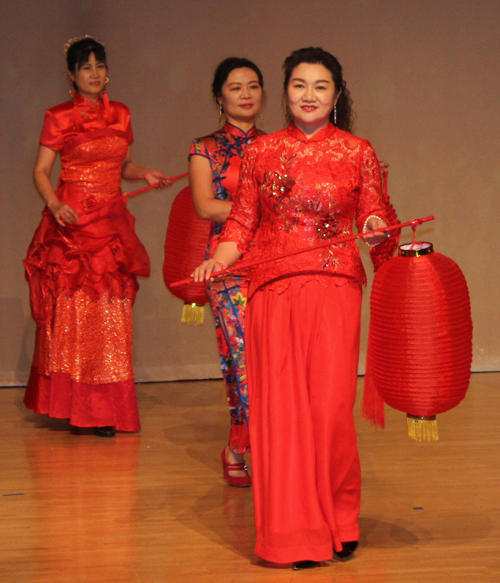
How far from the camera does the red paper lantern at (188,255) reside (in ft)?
12.0

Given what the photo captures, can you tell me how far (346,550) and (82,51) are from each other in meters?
2.53

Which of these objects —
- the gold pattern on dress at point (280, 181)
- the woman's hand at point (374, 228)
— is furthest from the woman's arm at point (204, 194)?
the woman's hand at point (374, 228)

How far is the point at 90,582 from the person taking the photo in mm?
2348

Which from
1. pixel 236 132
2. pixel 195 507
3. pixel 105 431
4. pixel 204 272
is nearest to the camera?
pixel 204 272

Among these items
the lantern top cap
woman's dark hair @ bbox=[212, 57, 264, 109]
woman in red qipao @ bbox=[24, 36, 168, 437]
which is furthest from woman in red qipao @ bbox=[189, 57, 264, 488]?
woman in red qipao @ bbox=[24, 36, 168, 437]

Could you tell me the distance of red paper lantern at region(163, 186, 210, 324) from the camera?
3.65 metres

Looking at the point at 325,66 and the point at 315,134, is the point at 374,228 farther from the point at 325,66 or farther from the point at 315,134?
the point at 325,66

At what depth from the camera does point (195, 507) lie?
9.77ft

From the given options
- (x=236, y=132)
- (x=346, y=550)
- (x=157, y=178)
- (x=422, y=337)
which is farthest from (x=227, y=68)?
(x=346, y=550)

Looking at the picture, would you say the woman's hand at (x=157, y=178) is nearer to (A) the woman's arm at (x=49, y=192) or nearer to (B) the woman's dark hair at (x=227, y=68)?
(A) the woman's arm at (x=49, y=192)

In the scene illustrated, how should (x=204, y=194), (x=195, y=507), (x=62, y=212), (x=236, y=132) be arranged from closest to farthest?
(x=195, y=507) < (x=204, y=194) < (x=236, y=132) < (x=62, y=212)

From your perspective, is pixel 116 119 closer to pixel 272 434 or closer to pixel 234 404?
pixel 234 404

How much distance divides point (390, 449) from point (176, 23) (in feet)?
9.76

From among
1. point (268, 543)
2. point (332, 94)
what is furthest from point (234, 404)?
point (332, 94)
